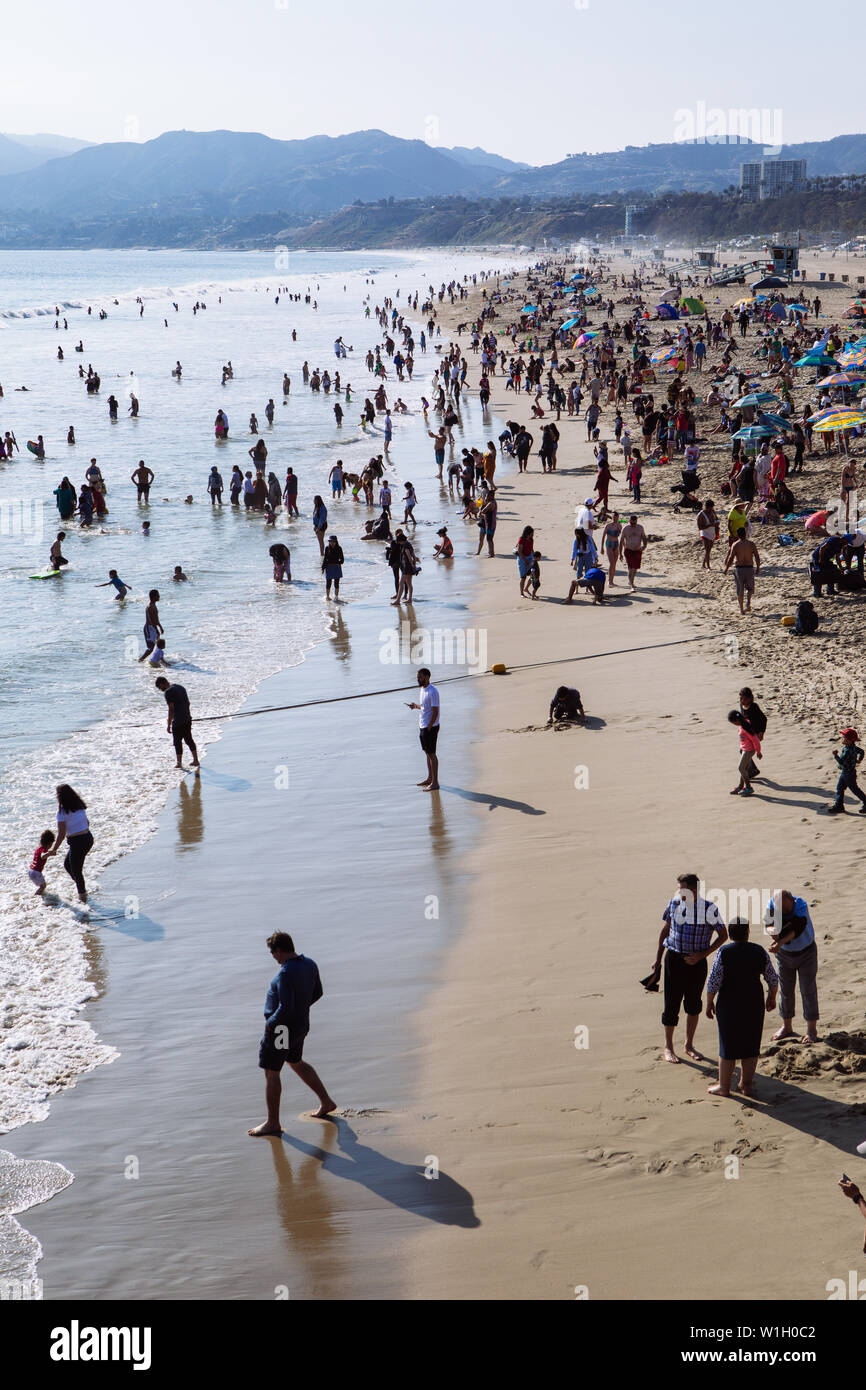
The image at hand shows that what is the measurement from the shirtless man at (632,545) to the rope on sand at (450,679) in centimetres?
311

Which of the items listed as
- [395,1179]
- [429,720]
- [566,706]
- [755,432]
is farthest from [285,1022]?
[755,432]

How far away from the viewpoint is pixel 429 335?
7562 cm

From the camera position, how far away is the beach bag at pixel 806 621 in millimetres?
15312

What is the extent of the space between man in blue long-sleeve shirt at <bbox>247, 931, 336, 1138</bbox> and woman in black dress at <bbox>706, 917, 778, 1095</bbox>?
94.3 inches

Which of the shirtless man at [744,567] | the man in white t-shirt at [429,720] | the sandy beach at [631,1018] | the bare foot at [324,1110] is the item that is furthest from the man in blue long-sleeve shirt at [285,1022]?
the shirtless man at [744,567]

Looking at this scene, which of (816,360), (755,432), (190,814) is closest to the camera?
(190,814)

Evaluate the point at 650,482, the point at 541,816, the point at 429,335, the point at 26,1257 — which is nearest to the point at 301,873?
the point at 541,816

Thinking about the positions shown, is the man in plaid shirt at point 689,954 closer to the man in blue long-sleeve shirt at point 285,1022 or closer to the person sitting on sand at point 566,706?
the man in blue long-sleeve shirt at point 285,1022

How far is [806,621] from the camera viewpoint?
50.2ft

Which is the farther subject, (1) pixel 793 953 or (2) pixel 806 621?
(2) pixel 806 621

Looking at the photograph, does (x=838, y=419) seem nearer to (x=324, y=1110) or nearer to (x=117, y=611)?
(x=117, y=611)

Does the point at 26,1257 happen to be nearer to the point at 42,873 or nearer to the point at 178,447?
the point at 42,873

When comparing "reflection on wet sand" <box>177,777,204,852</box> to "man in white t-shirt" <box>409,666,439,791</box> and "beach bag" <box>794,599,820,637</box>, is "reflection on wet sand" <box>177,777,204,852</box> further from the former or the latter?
"beach bag" <box>794,599,820,637</box>

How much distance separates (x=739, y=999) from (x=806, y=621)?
32.1 feet
